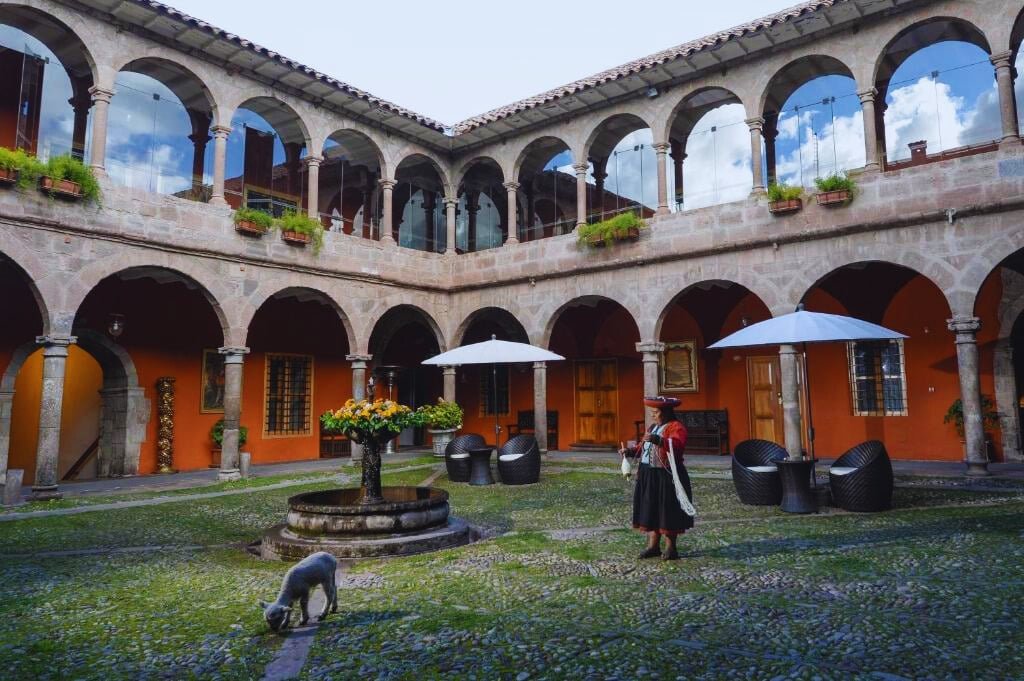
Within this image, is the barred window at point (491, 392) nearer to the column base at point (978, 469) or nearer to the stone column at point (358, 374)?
the stone column at point (358, 374)

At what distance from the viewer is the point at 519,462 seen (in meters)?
10.1

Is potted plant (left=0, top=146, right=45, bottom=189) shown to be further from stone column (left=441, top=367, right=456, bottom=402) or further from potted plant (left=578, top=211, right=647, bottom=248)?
potted plant (left=578, top=211, right=647, bottom=248)

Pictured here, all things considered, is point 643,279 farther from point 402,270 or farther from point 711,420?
point 402,270

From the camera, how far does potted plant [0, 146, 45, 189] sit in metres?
9.16

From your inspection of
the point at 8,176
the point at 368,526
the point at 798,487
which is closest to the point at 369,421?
the point at 368,526

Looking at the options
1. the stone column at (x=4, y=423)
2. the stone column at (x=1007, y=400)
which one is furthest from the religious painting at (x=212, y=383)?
the stone column at (x=1007, y=400)

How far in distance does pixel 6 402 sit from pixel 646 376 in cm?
1091

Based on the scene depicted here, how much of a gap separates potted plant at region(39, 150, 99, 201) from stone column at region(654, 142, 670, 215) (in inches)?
368

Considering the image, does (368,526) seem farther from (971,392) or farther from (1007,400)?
(1007,400)

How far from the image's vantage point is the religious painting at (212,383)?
13.8 m

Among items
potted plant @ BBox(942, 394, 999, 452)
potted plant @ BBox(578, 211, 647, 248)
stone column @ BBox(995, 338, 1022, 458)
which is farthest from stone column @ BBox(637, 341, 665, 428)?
stone column @ BBox(995, 338, 1022, 458)

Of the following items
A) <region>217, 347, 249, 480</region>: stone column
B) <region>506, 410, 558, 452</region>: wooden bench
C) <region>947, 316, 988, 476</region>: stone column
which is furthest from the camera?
<region>506, 410, 558, 452</region>: wooden bench

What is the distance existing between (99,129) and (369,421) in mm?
7497

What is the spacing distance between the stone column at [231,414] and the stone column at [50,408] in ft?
7.82
